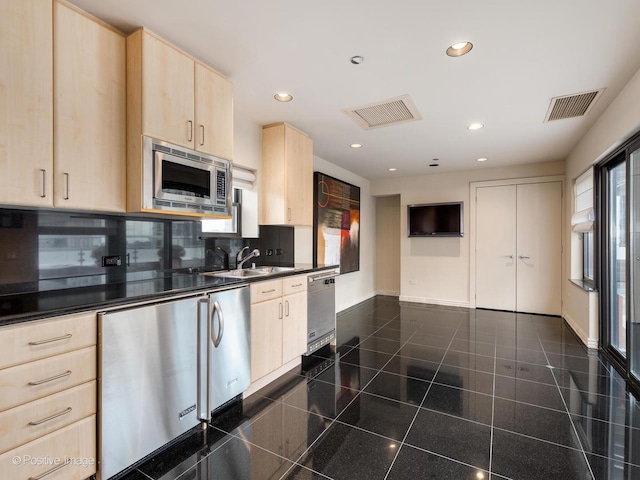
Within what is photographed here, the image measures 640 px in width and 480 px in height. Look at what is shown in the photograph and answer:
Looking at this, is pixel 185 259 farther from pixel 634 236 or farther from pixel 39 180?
pixel 634 236

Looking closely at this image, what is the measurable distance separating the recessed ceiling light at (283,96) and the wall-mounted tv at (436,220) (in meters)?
3.87

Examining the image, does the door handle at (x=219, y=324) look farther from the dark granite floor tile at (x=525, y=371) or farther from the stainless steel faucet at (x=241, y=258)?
the dark granite floor tile at (x=525, y=371)

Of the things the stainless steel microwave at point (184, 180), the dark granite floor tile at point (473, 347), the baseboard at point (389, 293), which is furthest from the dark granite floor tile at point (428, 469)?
the baseboard at point (389, 293)

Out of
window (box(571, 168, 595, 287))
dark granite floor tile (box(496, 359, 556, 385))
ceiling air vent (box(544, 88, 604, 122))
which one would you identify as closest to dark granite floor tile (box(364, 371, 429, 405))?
dark granite floor tile (box(496, 359, 556, 385))

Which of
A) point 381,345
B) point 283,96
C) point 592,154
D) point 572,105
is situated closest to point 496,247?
point 592,154

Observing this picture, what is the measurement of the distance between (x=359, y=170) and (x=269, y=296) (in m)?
3.68

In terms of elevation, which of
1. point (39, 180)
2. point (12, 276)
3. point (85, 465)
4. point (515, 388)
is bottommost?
point (515, 388)

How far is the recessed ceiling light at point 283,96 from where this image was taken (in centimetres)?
274

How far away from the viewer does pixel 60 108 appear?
1.64m

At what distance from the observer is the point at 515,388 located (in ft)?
8.45

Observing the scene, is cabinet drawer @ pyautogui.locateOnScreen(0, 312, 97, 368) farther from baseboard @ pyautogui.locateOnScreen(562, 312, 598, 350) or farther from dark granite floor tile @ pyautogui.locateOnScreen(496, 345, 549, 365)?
baseboard @ pyautogui.locateOnScreen(562, 312, 598, 350)

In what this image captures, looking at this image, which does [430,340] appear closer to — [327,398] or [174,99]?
[327,398]

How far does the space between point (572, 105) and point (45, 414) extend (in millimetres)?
4348

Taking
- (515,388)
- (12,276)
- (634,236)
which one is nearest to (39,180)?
(12,276)
